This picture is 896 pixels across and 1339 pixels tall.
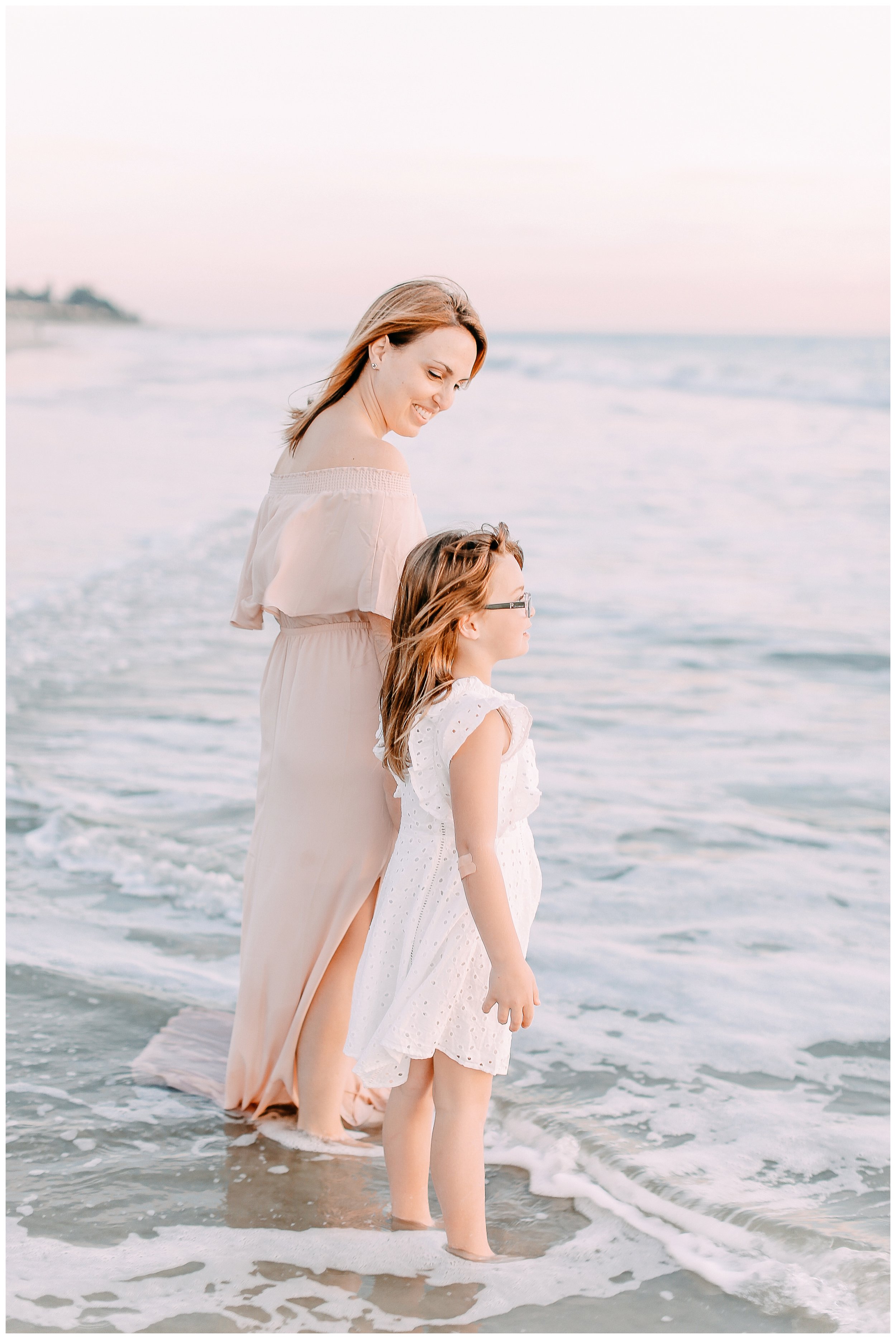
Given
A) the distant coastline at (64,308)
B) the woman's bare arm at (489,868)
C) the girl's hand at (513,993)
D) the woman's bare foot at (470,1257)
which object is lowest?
the woman's bare foot at (470,1257)

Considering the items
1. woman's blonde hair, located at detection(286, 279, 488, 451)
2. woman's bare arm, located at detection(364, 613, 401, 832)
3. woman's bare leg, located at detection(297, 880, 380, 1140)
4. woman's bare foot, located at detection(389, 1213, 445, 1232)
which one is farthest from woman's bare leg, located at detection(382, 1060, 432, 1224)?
woman's blonde hair, located at detection(286, 279, 488, 451)

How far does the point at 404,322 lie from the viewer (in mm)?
2514

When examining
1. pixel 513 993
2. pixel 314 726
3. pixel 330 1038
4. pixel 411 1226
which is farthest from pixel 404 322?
pixel 411 1226

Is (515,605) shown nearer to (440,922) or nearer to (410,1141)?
(440,922)

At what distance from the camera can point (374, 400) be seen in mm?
2607

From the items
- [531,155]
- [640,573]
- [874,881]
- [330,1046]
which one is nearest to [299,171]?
[531,155]

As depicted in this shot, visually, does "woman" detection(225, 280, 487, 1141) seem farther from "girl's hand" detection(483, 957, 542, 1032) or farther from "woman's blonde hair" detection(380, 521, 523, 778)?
"girl's hand" detection(483, 957, 542, 1032)

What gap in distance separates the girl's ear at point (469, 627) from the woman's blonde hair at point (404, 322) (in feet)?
2.26

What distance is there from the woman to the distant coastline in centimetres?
3028

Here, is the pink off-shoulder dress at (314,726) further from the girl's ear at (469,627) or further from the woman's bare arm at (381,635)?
the girl's ear at (469,627)

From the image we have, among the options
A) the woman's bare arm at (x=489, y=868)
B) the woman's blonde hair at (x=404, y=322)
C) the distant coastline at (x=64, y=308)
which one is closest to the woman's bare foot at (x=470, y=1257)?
the woman's bare arm at (x=489, y=868)

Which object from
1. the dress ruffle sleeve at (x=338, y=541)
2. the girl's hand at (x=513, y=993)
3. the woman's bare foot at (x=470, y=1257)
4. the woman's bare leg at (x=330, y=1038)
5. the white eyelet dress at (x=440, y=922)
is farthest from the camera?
the woman's bare leg at (x=330, y=1038)

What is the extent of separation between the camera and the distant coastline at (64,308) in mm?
30359

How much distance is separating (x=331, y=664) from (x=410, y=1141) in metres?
1.02
